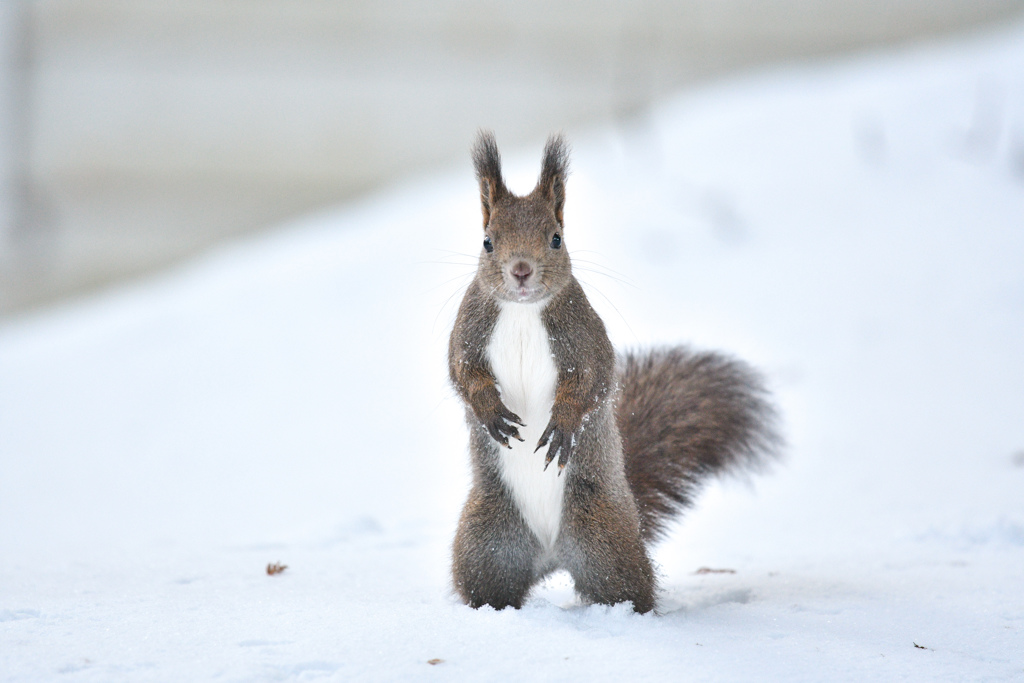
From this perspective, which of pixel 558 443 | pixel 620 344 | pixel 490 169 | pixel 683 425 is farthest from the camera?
pixel 620 344

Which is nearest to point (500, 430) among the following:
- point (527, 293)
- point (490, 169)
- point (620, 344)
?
point (527, 293)

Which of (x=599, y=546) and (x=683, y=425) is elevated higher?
(x=683, y=425)

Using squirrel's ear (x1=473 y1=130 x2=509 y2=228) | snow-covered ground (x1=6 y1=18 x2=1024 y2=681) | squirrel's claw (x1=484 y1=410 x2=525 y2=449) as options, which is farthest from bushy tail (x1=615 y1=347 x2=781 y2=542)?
squirrel's ear (x1=473 y1=130 x2=509 y2=228)

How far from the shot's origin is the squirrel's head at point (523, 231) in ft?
5.27

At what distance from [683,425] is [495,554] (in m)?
0.57

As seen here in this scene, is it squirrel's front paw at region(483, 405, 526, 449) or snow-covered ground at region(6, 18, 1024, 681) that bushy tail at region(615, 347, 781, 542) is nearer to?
snow-covered ground at region(6, 18, 1024, 681)

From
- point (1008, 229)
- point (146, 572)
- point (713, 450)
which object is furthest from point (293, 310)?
point (1008, 229)

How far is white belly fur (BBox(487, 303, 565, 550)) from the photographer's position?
163 cm

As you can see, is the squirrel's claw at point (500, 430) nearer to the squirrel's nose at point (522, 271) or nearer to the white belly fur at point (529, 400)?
the white belly fur at point (529, 400)

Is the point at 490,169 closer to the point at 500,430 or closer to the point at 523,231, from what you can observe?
the point at 523,231

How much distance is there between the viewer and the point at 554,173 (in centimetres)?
176

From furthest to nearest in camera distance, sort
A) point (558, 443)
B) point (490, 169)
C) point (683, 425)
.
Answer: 1. point (683, 425)
2. point (490, 169)
3. point (558, 443)

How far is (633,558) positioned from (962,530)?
1.04 meters

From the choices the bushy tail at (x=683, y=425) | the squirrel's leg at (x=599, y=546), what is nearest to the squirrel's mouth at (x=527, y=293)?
the squirrel's leg at (x=599, y=546)
